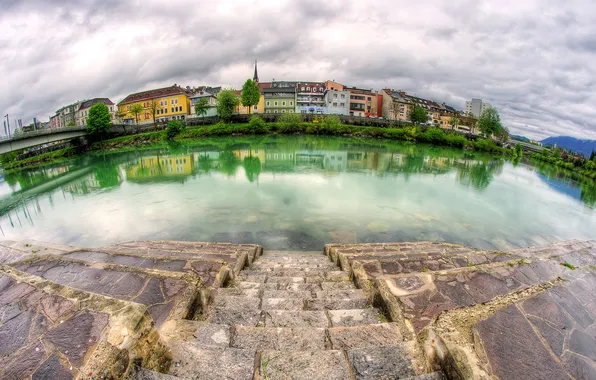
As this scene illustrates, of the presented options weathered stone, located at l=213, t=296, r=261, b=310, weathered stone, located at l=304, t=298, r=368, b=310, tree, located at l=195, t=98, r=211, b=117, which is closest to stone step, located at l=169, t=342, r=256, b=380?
weathered stone, located at l=213, t=296, r=261, b=310

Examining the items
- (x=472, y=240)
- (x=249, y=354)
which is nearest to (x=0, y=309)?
(x=249, y=354)

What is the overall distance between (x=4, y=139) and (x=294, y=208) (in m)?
36.4

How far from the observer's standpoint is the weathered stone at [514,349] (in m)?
2.36

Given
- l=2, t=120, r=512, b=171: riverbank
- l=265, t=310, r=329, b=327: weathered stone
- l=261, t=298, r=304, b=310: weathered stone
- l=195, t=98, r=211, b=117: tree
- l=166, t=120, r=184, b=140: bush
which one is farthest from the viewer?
l=195, t=98, r=211, b=117: tree

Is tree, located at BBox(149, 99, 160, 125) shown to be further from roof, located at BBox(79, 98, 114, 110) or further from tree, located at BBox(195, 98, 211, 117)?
roof, located at BBox(79, 98, 114, 110)

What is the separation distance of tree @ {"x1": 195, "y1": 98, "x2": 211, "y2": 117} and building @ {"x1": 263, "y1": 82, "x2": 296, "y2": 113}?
16724mm

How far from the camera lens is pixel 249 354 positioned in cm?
244

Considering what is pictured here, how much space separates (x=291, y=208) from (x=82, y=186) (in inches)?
671

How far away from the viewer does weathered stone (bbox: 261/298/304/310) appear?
3902 millimetres

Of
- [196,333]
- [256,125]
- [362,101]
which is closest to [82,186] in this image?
[196,333]

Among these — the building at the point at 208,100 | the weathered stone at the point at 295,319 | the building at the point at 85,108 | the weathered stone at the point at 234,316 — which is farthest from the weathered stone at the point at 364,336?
the building at the point at 85,108

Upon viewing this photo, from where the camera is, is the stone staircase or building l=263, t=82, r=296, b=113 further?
building l=263, t=82, r=296, b=113

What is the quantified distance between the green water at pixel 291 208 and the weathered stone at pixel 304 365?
6940mm

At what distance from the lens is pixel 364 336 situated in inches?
114
